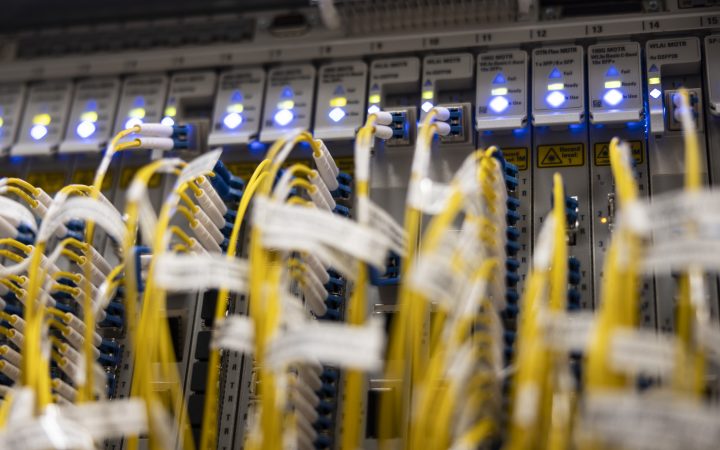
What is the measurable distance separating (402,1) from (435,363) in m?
1.18

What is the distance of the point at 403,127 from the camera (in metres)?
2.21

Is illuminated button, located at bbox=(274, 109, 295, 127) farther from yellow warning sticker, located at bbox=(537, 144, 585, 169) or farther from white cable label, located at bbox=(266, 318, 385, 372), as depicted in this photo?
white cable label, located at bbox=(266, 318, 385, 372)

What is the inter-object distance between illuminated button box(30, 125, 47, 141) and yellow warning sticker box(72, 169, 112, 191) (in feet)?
0.47

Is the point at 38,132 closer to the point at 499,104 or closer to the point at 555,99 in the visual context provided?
the point at 499,104

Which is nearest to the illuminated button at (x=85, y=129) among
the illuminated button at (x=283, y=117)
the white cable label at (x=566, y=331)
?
the illuminated button at (x=283, y=117)

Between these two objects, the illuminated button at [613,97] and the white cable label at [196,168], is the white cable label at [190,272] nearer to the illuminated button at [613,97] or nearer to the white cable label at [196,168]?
the white cable label at [196,168]

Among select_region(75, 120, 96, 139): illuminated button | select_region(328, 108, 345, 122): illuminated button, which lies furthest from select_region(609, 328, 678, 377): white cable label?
select_region(75, 120, 96, 139): illuminated button

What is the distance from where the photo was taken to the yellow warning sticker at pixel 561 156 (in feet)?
6.98

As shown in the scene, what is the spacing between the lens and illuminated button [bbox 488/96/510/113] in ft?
7.22

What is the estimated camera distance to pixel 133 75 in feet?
8.37

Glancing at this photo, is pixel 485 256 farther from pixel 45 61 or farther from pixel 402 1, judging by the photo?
pixel 45 61

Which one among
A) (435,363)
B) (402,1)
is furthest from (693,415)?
(402,1)

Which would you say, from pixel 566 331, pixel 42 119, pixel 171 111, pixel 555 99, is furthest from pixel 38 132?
pixel 566 331

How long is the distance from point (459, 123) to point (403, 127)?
0.44ft
